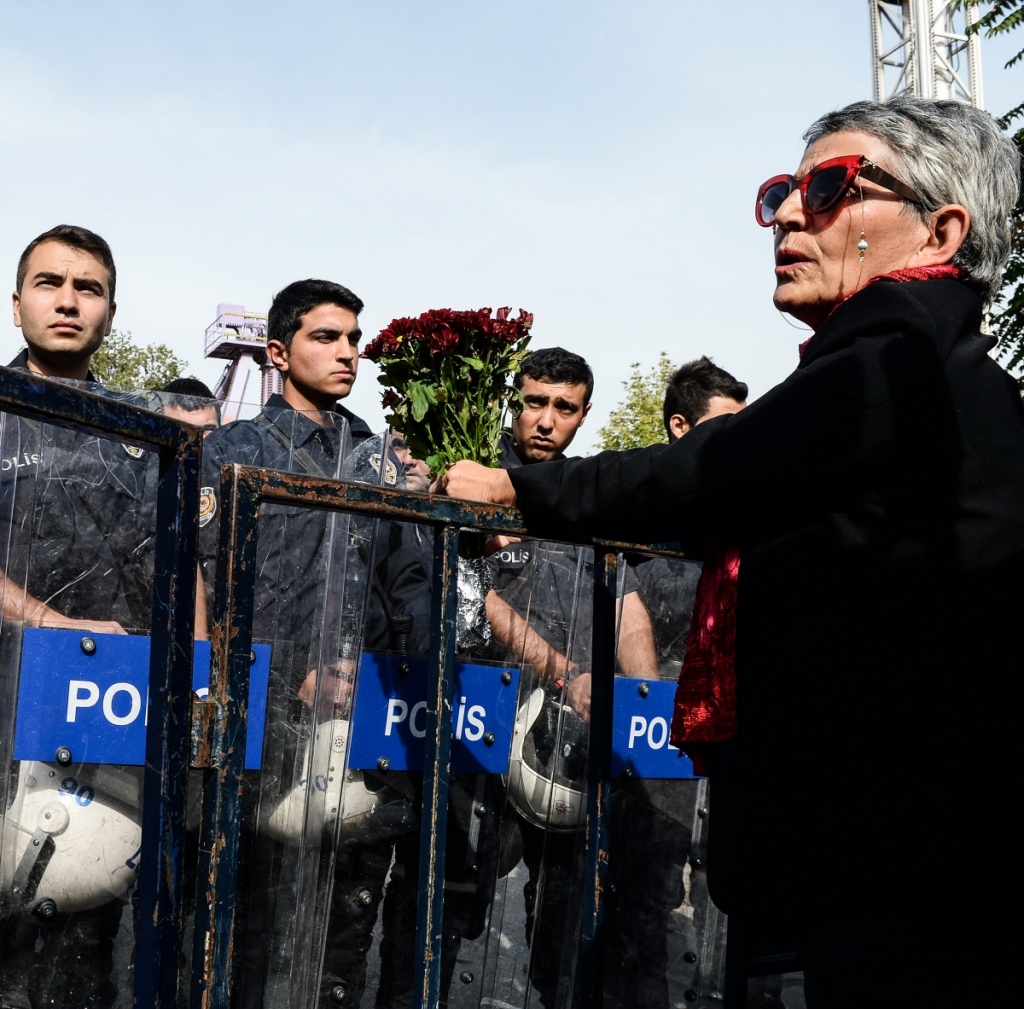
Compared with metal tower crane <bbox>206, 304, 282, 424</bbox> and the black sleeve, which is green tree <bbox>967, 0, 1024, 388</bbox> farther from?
metal tower crane <bbox>206, 304, 282, 424</bbox>

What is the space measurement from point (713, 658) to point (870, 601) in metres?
0.25

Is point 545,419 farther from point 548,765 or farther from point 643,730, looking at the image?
point 548,765

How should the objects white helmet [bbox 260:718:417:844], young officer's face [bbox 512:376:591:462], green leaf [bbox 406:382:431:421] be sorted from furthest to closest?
young officer's face [bbox 512:376:591:462]
green leaf [bbox 406:382:431:421]
white helmet [bbox 260:718:417:844]

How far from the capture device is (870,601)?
5.42ft

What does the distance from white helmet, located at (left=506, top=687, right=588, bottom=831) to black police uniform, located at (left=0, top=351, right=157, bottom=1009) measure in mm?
787

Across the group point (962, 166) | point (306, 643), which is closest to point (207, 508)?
point (306, 643)

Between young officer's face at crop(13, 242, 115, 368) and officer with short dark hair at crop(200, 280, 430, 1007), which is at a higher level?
young officer's face at crop(13, 242, 115, 368)

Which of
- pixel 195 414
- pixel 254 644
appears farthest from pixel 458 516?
pixel 195 414

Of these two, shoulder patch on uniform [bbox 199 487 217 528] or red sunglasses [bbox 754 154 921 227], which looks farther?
shoulder patch on uniform [bbox 199 487 217 528]

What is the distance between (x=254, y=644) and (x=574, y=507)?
0.66 meters

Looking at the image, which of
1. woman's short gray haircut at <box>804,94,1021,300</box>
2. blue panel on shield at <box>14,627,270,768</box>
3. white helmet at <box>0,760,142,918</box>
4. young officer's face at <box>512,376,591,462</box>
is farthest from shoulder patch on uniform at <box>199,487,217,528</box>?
young officer's face at <box>512,376,591,462</box>

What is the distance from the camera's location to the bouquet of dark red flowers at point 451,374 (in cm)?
252

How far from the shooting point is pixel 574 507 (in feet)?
6.07

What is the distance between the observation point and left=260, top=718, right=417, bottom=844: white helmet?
2.20 metres
